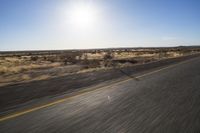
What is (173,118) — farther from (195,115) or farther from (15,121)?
(15,121)

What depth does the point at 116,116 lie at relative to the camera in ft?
16.4

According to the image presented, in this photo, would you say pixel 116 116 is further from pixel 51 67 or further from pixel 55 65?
pixel 55 65

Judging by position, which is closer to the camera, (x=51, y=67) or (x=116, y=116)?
(x=116, y=116)

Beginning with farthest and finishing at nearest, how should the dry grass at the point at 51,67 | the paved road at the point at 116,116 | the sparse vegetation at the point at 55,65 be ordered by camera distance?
the sparse vegetation at the point at 55,65 → the dry grass at the point at 51,67 → the paved road at the point at 116,116

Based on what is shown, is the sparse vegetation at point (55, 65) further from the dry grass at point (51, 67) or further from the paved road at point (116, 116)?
the paved road at point (116, 116)

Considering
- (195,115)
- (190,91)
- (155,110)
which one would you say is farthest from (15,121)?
(190,91)

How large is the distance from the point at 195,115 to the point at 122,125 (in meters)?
1.97

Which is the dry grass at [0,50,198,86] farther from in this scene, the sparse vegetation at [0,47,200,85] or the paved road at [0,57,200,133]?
the paved road at [0,57,200,133]

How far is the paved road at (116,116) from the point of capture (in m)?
4.22

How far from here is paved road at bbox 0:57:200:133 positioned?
166 inches

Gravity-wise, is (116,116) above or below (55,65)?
above

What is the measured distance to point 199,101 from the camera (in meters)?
6.45

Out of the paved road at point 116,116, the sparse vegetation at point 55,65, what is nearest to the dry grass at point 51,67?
the sparse vegetation at point 55,65

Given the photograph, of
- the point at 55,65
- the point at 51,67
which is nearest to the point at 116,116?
the point at 51,67
